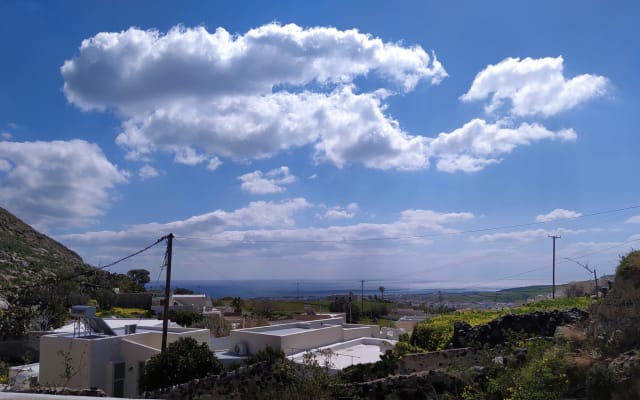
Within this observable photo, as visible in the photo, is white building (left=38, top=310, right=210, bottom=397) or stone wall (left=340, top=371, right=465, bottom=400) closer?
stone wall (left=340, top=371, right=465, bottom=400)

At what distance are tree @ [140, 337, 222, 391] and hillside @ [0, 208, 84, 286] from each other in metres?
39.2

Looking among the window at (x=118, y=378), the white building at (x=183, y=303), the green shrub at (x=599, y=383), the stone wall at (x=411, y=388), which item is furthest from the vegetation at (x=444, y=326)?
the white building at (x=183, y=303)

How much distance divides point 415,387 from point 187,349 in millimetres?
12332

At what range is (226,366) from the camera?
2264cm

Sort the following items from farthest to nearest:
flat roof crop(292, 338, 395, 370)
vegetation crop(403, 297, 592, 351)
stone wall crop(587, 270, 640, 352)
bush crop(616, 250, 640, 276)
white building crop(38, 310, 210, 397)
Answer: white building crop(38, 310, 210, 397)
flat roof crop(292, 338, 395, 370)
vegetation crop(403, 297, 592, 351)
bush crop(616, 250, 640, 276)
stone wall crop(587, 270, 640, 352)

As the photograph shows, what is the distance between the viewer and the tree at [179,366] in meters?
20.9

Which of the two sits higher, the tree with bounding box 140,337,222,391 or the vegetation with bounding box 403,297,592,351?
the vegetation with bounding box 403,297,592,351

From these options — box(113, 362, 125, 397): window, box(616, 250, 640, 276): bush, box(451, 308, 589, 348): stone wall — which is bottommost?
box(113, 362, 125, 397): window

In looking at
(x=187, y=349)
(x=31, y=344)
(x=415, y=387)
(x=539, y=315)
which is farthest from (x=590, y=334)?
(x=31, y=344)

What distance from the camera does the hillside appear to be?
57.2 metres

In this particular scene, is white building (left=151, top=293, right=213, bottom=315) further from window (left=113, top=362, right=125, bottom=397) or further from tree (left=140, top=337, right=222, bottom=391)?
tree (left=140, top=337, right=222, bottom=391)

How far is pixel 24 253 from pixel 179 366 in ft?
174

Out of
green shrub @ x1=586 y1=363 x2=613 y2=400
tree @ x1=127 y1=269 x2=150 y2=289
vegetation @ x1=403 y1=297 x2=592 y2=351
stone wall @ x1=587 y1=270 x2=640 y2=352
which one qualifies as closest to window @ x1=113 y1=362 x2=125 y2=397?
vegetation @ x1=403 y1=297 x2=592 y2=351

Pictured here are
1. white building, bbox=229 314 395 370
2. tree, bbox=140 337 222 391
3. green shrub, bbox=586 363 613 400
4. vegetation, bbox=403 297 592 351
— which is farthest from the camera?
white building, bbox=229 314 395 370
